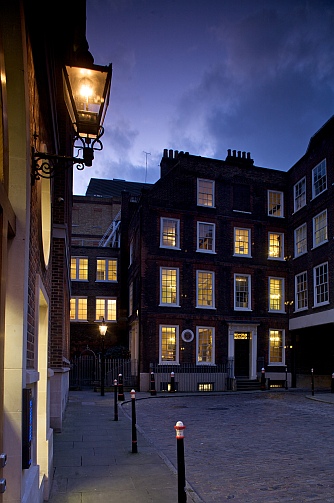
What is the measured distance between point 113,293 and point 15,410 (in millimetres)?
34048

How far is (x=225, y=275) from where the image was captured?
31266 mm

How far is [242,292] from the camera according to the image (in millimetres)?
31656

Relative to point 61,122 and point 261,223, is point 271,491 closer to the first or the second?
point 61,122

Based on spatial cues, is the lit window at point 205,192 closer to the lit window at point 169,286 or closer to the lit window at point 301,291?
the lit window at point 169,286

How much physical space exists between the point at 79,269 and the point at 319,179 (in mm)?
18530

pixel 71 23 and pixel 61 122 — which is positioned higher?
pixel 61 122

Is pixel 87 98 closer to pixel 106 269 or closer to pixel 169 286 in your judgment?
pixel 169 286

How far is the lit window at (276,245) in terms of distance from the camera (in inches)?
1293

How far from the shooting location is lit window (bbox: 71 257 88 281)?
37.6 meters

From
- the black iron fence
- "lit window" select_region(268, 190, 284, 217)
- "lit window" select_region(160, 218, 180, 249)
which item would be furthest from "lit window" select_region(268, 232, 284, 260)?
the black iron fence

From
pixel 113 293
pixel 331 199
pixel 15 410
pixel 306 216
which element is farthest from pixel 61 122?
pixel 113 293

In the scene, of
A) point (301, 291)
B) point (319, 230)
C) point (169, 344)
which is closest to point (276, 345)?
point (301, 291)

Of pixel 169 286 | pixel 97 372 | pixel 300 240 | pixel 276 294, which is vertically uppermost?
pixel 300 240

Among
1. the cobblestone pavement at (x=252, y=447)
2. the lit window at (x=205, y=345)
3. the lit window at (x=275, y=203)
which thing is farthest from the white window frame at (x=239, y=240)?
the cobblestone pavement at (x=252, y=447)
